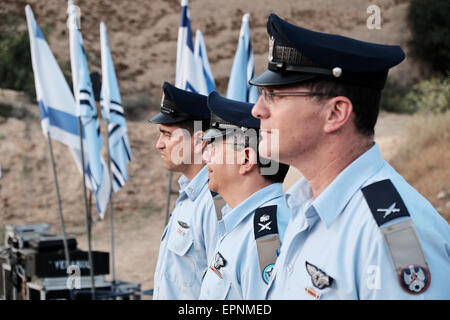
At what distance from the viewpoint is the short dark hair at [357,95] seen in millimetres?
1835

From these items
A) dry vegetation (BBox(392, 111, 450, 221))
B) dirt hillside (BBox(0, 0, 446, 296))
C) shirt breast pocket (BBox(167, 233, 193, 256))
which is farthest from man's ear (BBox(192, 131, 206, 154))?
dirt hillside (BBox(0, 0, 446, 296))

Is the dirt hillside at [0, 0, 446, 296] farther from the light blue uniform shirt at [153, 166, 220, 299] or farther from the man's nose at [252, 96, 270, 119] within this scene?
the man's nose at [252, 96, 270, 119]

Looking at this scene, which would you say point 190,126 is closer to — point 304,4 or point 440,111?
point 440,111

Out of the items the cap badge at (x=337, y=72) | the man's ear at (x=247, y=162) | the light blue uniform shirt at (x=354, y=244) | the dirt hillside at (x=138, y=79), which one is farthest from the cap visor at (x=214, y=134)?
the dirt hillside at (x=138, y=79)

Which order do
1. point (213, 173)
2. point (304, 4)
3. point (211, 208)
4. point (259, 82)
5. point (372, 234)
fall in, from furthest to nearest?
point (304, 4) < point (211, 208) < point (213, 173) < point (259, 82) < point (372, 234)

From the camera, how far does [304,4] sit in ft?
75.5

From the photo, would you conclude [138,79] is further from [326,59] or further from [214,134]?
[326,59]

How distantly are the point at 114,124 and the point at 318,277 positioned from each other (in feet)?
22.7

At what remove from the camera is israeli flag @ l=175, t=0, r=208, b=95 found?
7.95 m

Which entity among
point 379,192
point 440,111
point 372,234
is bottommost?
point 372,234

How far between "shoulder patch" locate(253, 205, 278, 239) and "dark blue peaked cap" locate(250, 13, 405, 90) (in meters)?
0.88

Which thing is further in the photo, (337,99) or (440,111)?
(440,111)
